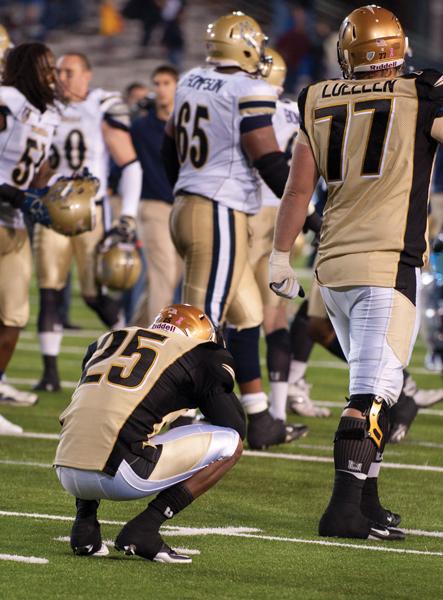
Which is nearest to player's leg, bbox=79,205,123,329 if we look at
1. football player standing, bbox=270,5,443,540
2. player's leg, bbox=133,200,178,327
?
player's leg, bbox=133,200,178,327

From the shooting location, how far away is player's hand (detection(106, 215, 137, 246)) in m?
9.31

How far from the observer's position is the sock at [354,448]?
5.11 meters

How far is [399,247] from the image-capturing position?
518 centimetres

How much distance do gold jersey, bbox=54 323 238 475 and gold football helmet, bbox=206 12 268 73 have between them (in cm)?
279

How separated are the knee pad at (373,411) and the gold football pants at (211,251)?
2026 millimetres

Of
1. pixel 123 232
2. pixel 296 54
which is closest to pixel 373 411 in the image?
pixel 123 232

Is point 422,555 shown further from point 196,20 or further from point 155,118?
point 196,20

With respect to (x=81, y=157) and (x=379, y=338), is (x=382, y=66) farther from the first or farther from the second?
(x=81, y=157)

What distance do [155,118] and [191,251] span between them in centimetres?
449

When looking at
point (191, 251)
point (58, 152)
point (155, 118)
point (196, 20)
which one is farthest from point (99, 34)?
point (191, 251)

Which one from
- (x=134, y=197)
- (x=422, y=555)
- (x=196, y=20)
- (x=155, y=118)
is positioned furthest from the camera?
(x=196, y=20)

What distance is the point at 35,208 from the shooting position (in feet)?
25.7

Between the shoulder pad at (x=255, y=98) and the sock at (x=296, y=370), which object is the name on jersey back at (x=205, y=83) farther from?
the sock at (x=296, y=370)

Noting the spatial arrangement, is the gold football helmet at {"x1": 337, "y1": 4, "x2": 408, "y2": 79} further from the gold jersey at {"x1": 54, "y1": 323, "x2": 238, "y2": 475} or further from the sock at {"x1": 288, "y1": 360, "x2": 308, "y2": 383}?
the sock at {"x1": 288, "y1": 360, "x2": 308, "y2": 383}
